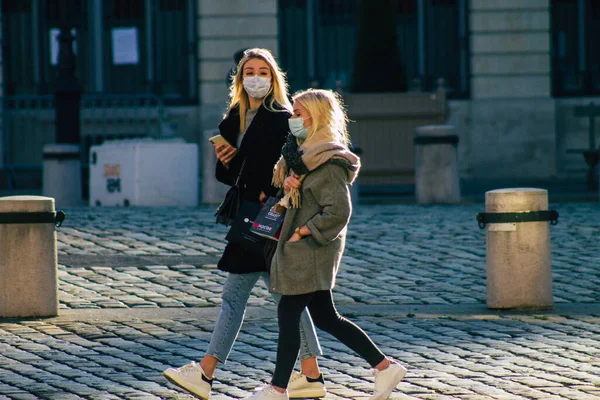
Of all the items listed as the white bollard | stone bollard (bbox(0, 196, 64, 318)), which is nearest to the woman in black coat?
stone bollard (bbox(0, 196, 64, 318))

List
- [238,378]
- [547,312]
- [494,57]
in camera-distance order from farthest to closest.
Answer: [494,57] < [547,312] < [238,378]

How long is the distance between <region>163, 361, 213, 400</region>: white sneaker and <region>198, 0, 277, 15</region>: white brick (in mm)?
18278

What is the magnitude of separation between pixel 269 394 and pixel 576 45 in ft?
65.0

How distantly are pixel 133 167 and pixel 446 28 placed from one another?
34.4 feet

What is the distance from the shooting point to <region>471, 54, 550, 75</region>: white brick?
77.0 feet

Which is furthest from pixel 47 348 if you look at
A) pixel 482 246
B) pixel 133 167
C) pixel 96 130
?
pixel 96 130

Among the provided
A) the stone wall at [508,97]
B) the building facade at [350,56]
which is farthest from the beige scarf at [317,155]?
the stone wall at [508,97]

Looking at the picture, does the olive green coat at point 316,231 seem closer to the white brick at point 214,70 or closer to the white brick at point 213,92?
the white brick at point 213,92

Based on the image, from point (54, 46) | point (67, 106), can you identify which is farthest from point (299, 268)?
point (54, 46)

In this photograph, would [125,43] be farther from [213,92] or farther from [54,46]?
[213,92]

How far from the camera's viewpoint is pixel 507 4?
23.3 m

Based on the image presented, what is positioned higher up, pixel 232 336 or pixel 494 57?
pixel 494 57

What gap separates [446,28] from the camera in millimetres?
24344

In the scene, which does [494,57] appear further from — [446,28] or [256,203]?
[256,203]
